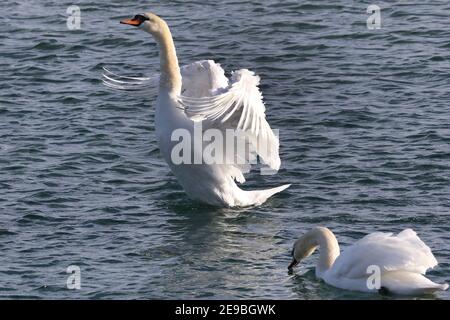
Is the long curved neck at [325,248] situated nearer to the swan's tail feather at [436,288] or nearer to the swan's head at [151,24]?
the swan's tail feather at [436,288]

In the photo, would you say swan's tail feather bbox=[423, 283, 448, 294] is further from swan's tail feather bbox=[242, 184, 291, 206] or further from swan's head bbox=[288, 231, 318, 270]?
swan's tail feather bbox=[242, 184, 291, 206]

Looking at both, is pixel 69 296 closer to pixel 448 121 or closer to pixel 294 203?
pixel 294 203

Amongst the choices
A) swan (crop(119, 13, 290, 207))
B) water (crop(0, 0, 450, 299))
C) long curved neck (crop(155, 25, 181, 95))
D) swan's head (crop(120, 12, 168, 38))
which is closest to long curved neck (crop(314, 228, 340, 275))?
water (crop(0, 0, 450, 299))

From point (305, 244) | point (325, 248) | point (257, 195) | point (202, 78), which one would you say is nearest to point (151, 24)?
point (202, 78)

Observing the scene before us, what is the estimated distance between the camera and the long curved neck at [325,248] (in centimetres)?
1383

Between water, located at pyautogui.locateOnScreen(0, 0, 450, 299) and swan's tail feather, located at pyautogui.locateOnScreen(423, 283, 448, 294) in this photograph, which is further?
water, located at pyautogui.locateOnScreen(0, 0, 450, 299)

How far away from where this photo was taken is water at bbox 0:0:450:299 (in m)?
14.2

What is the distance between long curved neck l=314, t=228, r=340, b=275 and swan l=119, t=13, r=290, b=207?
2049 millimetres

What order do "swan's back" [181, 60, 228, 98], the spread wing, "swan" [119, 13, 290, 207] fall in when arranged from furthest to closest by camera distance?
"swan's back" [181, 60, 228, 98], "swan" [119, 13, 290, 207], the spread wing

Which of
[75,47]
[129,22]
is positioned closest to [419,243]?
[129,22]

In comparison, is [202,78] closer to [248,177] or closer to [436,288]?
[248,177]

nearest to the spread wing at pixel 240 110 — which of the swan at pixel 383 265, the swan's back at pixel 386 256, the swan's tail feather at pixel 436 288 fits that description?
the swan at pixel 383 265

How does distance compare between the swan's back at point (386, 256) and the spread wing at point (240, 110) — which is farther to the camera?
the spread wing at point (240, 110)

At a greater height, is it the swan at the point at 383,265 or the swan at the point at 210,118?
the swan at the point at 210,118
